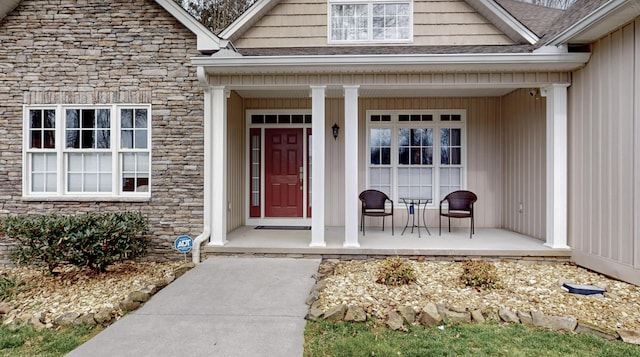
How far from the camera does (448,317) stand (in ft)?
10.6

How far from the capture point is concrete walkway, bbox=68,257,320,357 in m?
2.79

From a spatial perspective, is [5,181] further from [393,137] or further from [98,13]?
[393,137]

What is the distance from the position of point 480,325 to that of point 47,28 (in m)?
7.10

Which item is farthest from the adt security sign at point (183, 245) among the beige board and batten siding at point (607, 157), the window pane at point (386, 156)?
the beige board and batten siding at point (607, 157)

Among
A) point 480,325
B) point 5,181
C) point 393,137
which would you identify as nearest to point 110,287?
point 5,181

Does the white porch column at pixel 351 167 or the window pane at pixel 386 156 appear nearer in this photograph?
the white porch column at pixel 351 167

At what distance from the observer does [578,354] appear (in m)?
2.68

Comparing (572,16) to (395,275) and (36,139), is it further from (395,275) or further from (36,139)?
(36,139)

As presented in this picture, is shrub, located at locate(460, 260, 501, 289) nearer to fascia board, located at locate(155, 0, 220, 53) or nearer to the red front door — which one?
the red front door

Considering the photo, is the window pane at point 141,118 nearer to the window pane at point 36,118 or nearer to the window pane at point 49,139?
the window pane at point 49,139

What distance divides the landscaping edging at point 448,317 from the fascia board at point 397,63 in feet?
10.6

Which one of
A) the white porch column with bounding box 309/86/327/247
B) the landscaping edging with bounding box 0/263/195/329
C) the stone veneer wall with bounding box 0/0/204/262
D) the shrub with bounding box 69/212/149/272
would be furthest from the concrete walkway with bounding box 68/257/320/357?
the stone veneer wall with bounding box 0/0/204/262

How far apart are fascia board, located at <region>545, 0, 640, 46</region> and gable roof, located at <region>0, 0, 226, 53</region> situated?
4714 millimetres

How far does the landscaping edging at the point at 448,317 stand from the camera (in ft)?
10.1
